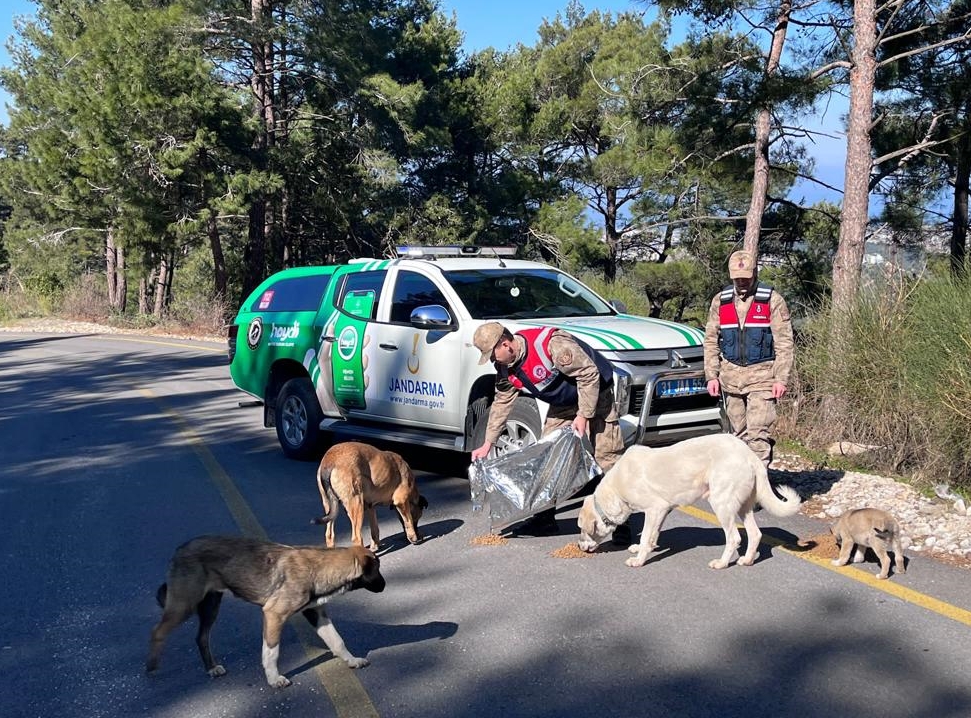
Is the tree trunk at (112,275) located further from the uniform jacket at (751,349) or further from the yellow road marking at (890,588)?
the yellow road marking at (890,588)

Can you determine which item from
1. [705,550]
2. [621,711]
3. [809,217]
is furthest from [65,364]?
[621,711]

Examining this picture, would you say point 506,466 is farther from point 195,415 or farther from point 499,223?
point 499,223

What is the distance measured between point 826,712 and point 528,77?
2998 cm

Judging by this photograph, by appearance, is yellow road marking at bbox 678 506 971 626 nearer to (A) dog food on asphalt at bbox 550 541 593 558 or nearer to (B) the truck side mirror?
(A) dog food on asphalt at bbox 550 541 593 558

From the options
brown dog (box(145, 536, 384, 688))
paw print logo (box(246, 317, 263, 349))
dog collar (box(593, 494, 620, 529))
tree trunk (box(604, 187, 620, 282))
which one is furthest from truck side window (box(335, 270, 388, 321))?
tree trunk (box(604, 187, 620, 282))

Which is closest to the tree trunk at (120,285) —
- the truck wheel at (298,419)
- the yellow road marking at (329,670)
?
the truck wheel at (298,419)

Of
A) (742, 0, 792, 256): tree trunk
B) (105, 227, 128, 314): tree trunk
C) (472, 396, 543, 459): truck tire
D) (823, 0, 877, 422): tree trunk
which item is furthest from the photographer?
(105, 227, 128, 314): tree trunk

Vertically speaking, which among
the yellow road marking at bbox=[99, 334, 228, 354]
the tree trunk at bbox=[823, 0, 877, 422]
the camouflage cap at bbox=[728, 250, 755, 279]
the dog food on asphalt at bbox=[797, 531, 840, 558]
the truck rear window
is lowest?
the dog food on asphalt at bbox=[797, 531, 840, 558]

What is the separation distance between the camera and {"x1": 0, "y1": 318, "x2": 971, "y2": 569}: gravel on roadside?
6.31 m

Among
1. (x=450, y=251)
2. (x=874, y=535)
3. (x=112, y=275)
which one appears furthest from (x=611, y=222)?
(x=874, y=535)

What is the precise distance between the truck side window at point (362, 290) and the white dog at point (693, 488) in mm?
3906

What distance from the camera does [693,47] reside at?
16.4 metres

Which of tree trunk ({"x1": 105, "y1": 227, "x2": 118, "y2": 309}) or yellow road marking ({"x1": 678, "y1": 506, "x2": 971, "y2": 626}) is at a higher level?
tree trunk ({"x1": 105, "y1": 227, "x2": 118, "y2": 309})

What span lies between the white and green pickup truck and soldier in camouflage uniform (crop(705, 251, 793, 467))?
13.4 inches
